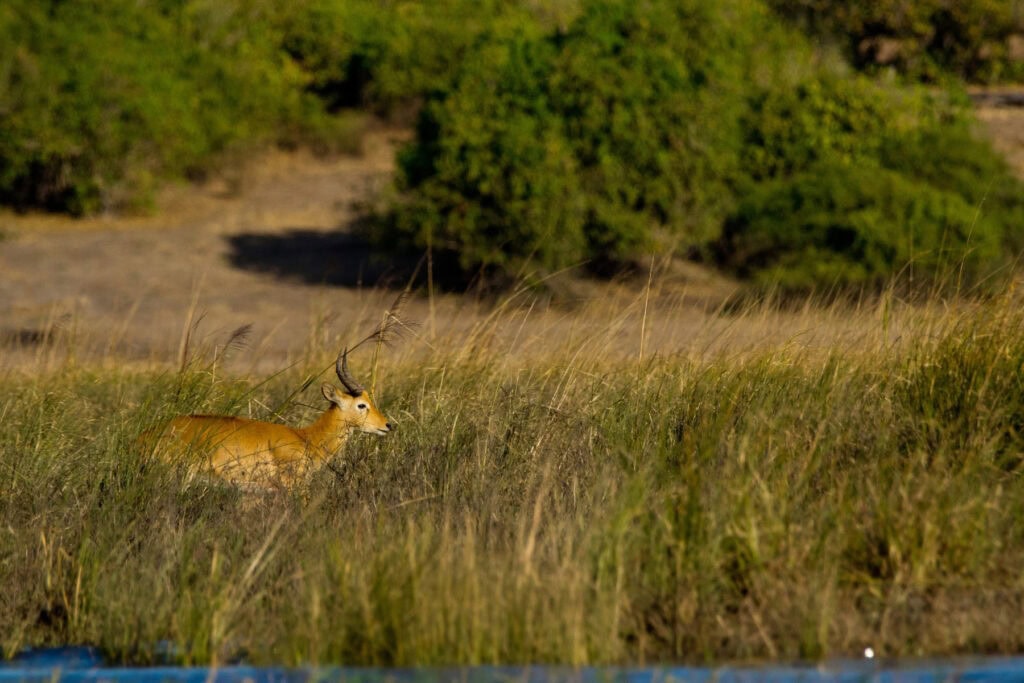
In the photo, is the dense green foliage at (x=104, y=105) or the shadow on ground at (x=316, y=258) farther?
the dense green foliage at (x=104, y=105)

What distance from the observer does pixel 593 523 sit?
17.5ft

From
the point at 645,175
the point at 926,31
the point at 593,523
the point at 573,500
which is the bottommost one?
the point at 645,175

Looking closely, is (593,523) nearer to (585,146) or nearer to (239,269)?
(585,146)

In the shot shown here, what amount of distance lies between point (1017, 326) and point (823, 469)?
1146mm

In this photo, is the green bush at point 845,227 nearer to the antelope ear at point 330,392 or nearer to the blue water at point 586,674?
the antelope ear at point 330,392

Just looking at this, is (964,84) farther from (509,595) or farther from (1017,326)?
(509,595)

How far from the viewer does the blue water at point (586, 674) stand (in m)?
4.70

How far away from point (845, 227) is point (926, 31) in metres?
14.6

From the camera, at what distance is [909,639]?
197 inches

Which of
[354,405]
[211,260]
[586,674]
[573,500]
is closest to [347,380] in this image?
[354,405]

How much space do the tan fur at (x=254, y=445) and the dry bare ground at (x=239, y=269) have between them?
10.1 ft

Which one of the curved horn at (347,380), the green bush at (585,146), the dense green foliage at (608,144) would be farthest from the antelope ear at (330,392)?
the green bush at (585,146)

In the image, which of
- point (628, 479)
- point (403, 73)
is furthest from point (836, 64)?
point (628, 479)

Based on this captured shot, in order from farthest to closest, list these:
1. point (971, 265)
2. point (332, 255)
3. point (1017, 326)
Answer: point (332, 255) < point (971, 265) < point (1017, 326)
